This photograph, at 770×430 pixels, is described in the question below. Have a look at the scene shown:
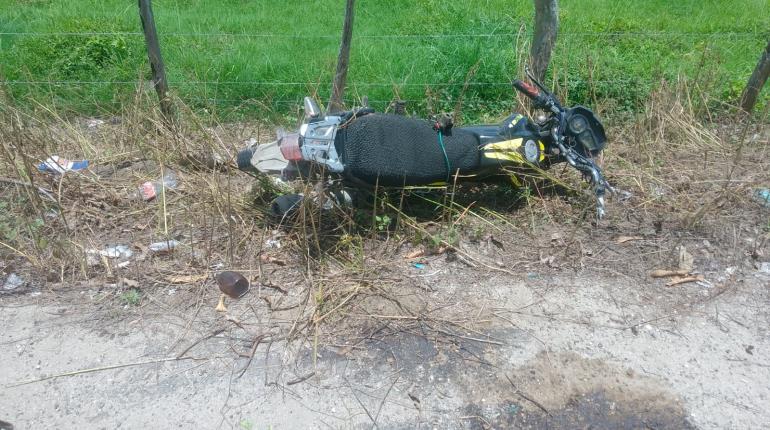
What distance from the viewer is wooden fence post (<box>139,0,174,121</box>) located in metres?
4.62

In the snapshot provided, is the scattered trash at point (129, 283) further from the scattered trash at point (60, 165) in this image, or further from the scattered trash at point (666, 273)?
the scattered trash at point (666, 273)

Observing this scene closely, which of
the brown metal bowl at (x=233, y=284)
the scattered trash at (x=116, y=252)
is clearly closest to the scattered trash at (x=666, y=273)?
the brown metal bowl at (x=233, y=284)

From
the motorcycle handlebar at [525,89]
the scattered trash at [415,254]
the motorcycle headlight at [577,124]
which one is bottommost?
the scattered trash at [415,254]

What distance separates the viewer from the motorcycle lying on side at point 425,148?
3535 millimetres

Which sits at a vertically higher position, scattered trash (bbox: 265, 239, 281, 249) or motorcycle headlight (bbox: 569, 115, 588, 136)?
motorcycle headlight (bbox: 569, 115, 588, 136)

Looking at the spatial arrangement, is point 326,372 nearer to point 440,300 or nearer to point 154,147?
point 440,300

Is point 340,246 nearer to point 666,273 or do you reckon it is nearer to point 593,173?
point 593,173

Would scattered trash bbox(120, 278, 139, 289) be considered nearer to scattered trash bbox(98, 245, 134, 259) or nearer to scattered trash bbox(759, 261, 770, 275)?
scattered trash bbox(98, 245, 134, 259)

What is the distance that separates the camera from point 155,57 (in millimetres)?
4711

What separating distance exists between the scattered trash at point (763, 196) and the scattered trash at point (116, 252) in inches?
160

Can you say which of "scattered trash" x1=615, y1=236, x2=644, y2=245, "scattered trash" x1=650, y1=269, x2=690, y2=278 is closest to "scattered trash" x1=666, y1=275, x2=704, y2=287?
"scattered trash" x1=650, y1=269, x2=690, y2=278

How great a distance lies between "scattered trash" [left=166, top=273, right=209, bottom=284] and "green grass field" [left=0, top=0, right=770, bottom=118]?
1562mm

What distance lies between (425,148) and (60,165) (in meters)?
2.49

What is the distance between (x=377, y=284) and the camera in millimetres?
3445
